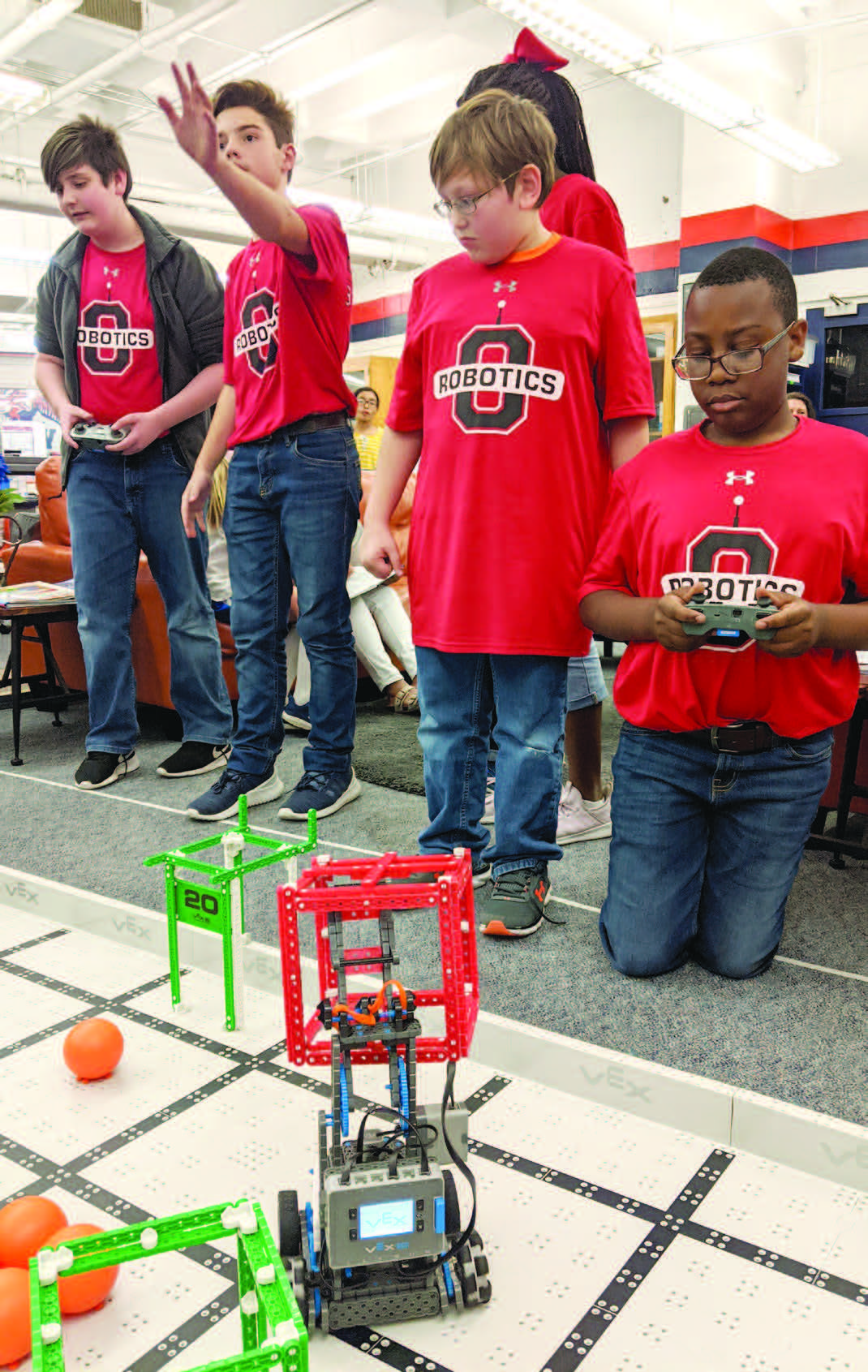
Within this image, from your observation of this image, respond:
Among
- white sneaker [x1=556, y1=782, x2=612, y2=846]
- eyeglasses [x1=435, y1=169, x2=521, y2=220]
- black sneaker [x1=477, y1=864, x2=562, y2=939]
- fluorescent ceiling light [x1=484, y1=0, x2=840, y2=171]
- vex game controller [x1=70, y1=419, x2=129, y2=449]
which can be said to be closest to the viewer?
eyeglasses [x1=435, y1=169, x2=521, y2=220]

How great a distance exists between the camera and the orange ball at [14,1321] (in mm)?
939

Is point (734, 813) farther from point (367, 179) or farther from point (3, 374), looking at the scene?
point (3, 374)

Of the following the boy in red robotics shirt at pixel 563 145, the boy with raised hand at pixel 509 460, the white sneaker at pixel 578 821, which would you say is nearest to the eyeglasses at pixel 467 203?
the boy with raised hand at pixel 509 460

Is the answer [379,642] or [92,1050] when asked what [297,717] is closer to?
[379,642]

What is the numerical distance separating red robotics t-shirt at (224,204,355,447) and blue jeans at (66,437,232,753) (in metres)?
0.51

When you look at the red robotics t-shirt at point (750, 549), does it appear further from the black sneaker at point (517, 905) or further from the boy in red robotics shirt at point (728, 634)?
the black sneaker at point (517, 905)

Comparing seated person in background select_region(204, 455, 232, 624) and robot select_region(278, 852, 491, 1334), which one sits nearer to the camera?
robot select_region(278, 852, 491, 1334)

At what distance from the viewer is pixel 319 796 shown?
2.58 meters

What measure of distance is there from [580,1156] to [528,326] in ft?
4.15

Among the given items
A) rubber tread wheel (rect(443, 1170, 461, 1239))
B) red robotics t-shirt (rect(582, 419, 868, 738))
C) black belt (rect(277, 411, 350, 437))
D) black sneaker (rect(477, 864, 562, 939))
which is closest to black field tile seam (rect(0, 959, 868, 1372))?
rubber tread wheel (rect(443, 1170, 461, 1239))

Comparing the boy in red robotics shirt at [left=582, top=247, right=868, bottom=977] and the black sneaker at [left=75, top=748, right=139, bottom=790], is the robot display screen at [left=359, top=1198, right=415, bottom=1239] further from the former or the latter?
the black sneaker at [left=75, top=748, right=139, bottom=790]

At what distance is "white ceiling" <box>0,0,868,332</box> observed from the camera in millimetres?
7234

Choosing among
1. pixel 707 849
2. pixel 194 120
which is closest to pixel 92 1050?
pixel 707 849

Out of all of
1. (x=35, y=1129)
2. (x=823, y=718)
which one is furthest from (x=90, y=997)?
(x=823, y=718)
